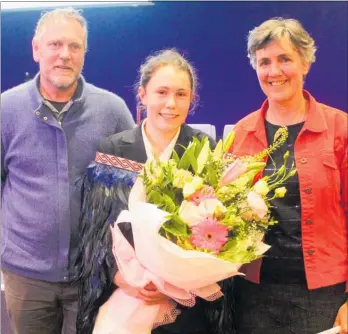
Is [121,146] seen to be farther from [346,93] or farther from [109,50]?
[346,93]

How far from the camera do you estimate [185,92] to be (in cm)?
171

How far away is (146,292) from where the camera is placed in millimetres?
1497

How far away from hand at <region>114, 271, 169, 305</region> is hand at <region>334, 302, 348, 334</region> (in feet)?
1.98

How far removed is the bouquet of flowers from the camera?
1.34m

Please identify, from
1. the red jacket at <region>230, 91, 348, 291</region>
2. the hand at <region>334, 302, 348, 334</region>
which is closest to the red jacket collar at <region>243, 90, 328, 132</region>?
the red jacket at <region>230, 91, 348, 291</region>

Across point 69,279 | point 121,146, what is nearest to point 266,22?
point 121,146

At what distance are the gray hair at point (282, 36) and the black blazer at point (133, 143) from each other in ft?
1.14

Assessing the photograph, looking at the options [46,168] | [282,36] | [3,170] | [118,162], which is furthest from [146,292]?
[282,36]

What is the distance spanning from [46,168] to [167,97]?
1.73 ft

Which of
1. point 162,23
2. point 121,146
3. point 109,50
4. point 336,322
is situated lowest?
point 336,322

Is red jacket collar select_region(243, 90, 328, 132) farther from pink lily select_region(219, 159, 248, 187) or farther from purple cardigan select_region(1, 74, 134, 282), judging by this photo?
purple cardigan select_region(1, 74, 134, 282)

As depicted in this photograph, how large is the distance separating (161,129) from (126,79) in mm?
275

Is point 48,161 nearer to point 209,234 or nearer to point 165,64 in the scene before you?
point 165,64

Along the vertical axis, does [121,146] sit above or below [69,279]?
above
